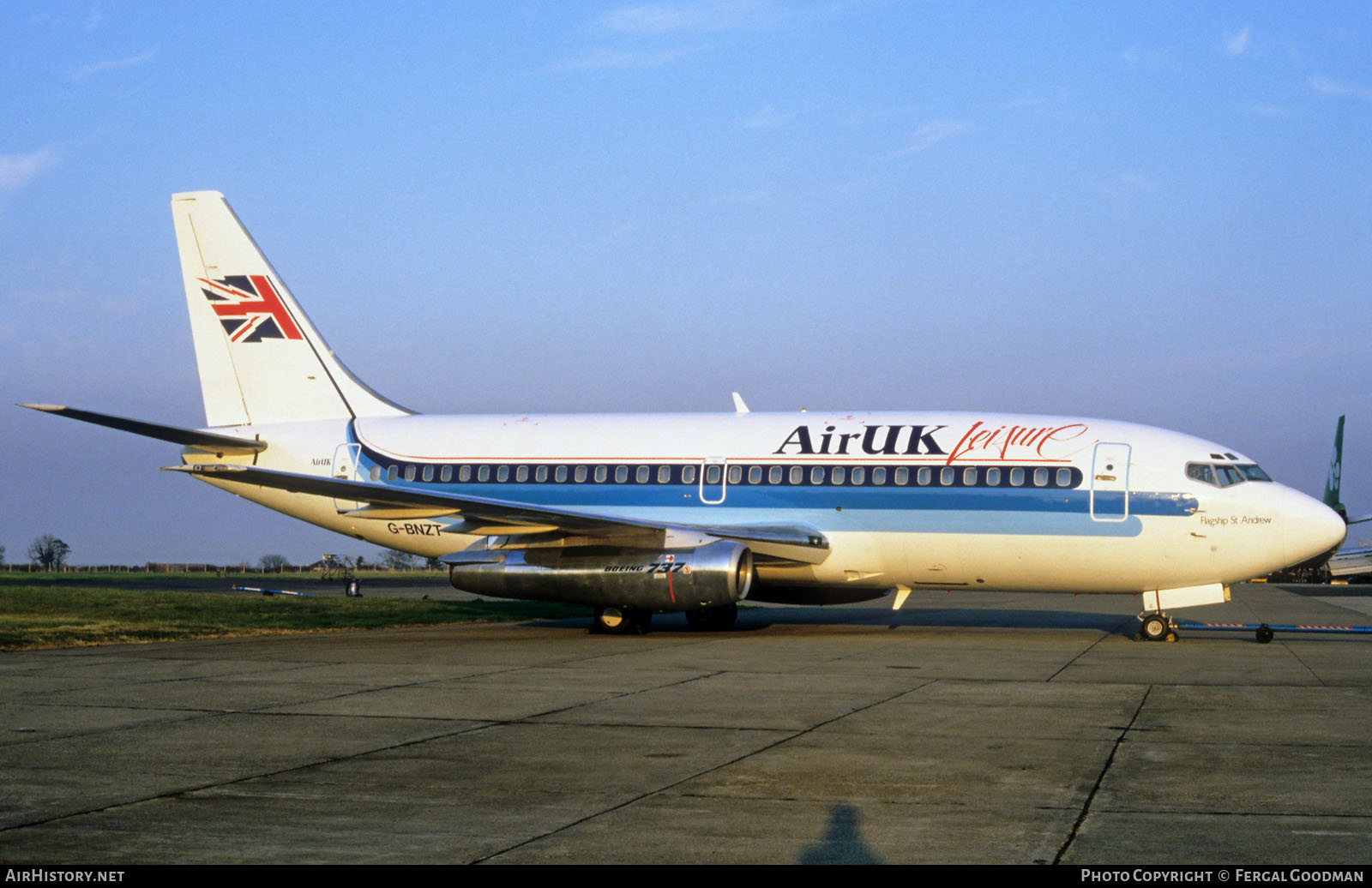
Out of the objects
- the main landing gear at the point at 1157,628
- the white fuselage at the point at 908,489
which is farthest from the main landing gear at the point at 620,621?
the main landing gear at the point at 1157,628

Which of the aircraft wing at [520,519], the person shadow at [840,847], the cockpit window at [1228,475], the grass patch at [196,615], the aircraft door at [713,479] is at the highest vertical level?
the cockpit window at [1228,475]

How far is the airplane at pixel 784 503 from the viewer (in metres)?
20.5

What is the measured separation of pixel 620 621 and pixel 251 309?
10748 millimetres

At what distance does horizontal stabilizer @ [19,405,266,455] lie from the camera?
20.0 m

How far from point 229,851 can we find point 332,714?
5.62m

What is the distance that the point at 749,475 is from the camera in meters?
22.8

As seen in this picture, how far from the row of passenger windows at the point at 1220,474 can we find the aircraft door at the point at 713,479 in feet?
25.9

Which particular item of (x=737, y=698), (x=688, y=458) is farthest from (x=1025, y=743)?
(x=688, y=458)

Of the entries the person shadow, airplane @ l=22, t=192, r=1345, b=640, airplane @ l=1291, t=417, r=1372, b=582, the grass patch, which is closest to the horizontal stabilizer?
airplane @ l=22, t=192, r=1345, b=640

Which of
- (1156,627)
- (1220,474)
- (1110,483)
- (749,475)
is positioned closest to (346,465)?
(749,475)

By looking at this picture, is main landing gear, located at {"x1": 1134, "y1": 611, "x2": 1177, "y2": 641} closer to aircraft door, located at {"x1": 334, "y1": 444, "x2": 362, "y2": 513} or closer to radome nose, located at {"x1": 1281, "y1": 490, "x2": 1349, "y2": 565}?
radome nose, located at {"x1": 1281, "y1": 490, "x2": 1349, "y2": 565}

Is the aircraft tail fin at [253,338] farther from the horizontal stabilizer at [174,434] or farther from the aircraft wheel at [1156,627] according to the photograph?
the aircraft wheel at [1156,627]

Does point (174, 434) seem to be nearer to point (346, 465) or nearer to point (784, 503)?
point (346, 465)

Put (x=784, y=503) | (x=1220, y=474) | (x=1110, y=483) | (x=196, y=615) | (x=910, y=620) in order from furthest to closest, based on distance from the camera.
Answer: (x=910, y=620) → (x=196, y=615) → (x=784, y=503) → (x=1110, y=483) → (x=1220, y=474)
